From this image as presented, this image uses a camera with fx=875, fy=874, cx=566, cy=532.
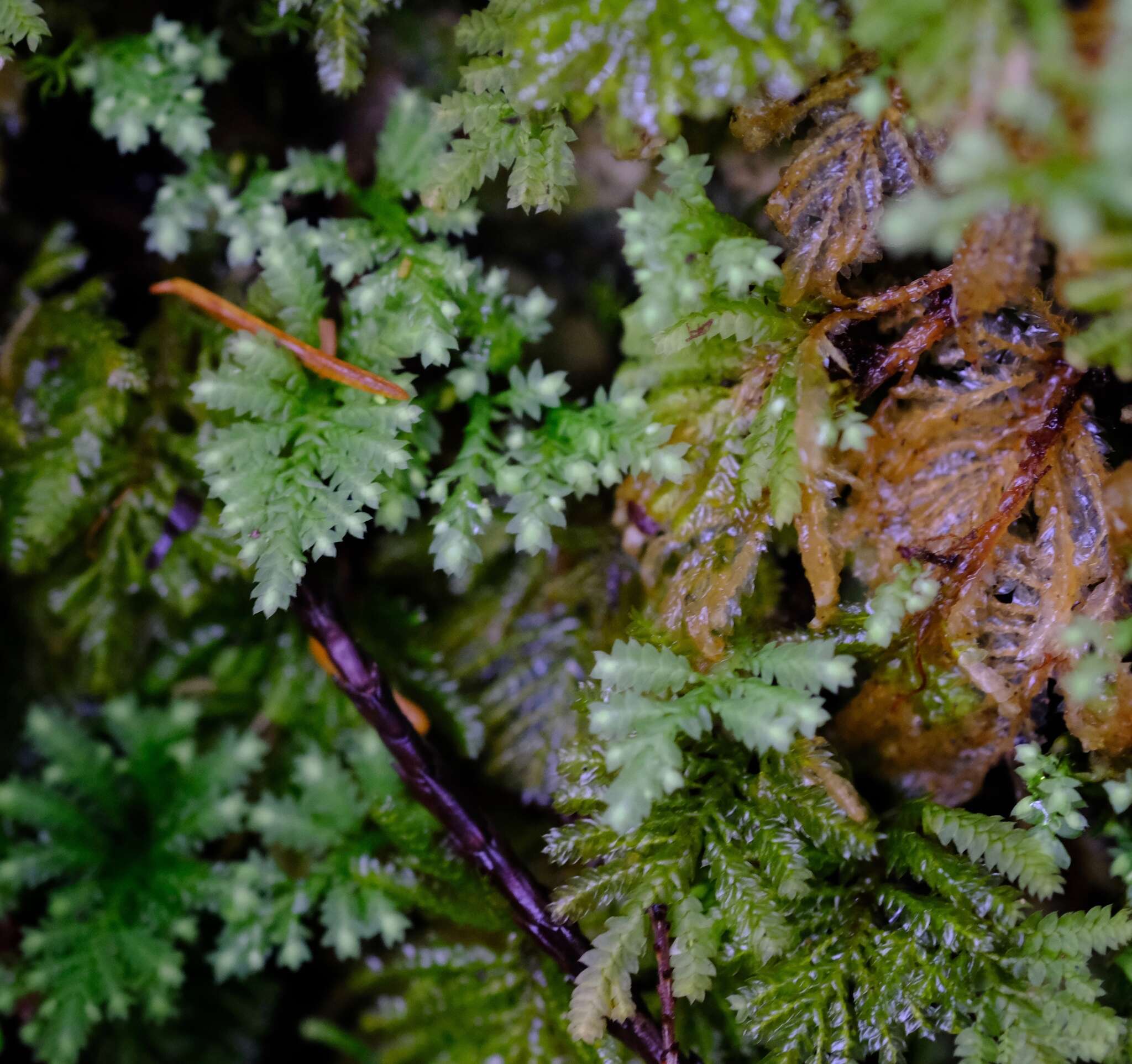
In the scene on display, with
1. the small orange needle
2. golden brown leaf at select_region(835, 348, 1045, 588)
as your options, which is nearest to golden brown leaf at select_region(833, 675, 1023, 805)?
golden brown leaf at select_region(835, 348, 1045, 588)

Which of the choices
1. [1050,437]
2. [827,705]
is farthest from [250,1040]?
[1050,437]

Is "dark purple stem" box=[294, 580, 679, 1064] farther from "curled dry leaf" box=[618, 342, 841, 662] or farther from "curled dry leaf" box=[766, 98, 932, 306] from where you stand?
"curled dry leaf" box=[766, 98, 932, 306]

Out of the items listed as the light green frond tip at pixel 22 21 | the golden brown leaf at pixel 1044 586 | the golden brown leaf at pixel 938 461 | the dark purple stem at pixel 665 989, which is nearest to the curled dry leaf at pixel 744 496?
the golden brown leaf at pixel 938 461

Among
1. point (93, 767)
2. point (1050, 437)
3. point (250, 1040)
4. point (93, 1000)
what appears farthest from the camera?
point (250, 1040)

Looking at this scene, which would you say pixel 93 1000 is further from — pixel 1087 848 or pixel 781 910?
pixel 1087 848

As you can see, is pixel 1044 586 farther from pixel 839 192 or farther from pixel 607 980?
pixel 607 980
